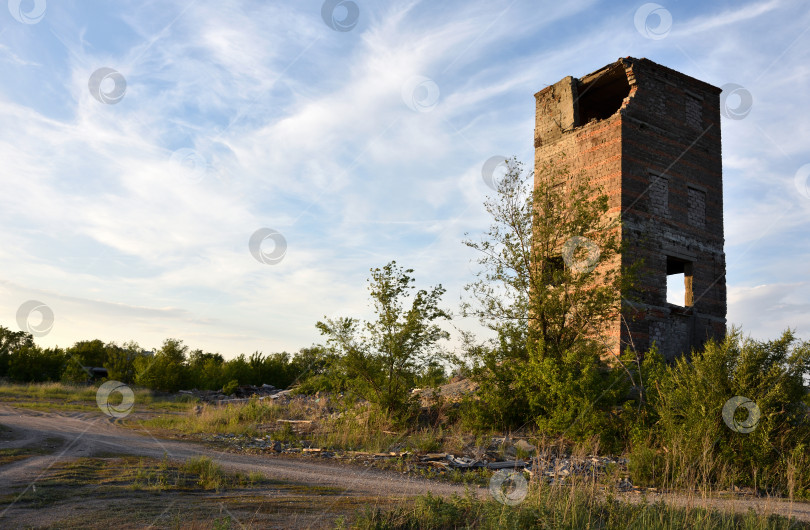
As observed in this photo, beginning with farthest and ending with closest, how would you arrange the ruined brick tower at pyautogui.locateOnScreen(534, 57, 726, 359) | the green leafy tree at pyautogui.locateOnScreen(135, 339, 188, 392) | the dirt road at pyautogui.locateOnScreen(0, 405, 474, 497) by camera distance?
the green leafy tree at pyautogui.locateOnScreen(135, 339, 188, 392) < the ruined brick tower at pyautogui.locateOnScreen(534, 57, 726, 359) < the dirt road at pyautogui.locateOnScreen(0, 405, 474, 497)

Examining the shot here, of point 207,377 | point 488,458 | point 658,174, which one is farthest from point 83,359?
point 658,174

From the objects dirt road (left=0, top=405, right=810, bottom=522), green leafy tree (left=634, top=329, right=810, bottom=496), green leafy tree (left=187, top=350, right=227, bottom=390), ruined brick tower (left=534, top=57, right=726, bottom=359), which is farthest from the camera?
green leafy tree (left=187, top=350, right=227, bottom=390)

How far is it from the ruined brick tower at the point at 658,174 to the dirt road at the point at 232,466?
30.0 ft

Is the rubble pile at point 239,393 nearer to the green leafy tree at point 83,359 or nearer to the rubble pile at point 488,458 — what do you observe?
the green leafy tree at point 83,359

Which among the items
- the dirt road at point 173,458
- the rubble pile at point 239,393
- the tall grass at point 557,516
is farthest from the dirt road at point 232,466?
the rubble pile at point 239,393

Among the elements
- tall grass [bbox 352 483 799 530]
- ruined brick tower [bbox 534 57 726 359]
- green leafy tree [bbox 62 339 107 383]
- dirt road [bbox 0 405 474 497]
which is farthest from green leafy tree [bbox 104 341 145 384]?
tall grass [bbox 352 483 799 530]

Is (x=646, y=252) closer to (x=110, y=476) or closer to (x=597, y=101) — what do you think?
(x=597, y=101)

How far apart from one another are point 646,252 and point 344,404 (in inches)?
419

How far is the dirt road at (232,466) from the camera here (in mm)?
7594

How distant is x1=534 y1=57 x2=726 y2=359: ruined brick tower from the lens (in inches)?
690

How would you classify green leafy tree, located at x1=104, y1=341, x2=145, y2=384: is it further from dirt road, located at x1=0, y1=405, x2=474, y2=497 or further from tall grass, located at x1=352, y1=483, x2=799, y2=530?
tall grass, located at x1=352, y1=483, x2=799, y2=530

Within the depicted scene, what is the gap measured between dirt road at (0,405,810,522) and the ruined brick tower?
915 centimetres

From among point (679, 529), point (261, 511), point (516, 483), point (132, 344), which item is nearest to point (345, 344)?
point (516, 483)

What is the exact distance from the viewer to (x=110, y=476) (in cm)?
816
